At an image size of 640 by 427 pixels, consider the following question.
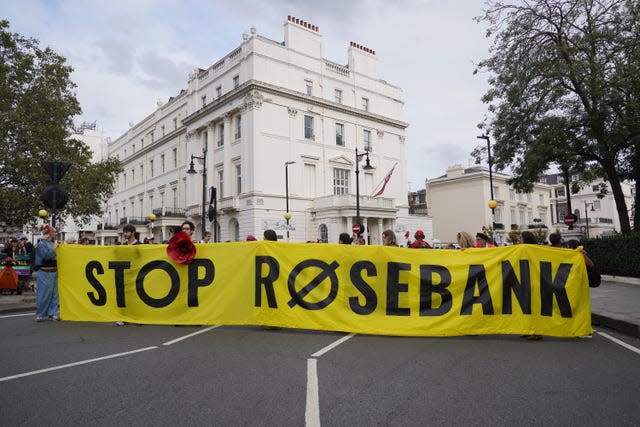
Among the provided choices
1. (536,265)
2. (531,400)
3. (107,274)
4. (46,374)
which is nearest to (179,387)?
(46,374)

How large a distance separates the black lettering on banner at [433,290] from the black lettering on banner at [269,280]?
95.4 inches

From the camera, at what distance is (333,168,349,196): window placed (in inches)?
1721

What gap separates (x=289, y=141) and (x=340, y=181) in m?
6.69

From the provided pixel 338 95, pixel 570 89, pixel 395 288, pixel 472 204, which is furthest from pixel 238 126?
pixel 395 288

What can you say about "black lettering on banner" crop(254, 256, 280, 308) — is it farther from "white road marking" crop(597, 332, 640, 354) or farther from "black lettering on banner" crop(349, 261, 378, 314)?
"white road marking" crop(597, 332, 640, 354)

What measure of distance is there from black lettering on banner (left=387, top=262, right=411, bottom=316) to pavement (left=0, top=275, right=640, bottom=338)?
372cm

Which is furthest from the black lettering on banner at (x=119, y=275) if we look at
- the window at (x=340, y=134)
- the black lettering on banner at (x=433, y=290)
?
the window at (x=340, y=134)

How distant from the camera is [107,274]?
870 centimetres

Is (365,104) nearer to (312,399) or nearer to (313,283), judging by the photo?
(313,283)

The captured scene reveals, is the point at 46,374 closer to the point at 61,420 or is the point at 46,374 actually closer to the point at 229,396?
the point at 61,420

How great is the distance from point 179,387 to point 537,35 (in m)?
23.3

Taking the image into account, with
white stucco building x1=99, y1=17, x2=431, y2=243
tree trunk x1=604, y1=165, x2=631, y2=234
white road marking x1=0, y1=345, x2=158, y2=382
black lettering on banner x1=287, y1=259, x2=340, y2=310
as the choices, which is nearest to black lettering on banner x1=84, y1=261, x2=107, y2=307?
white road marking x1=0, y1=345, x2=158, y2=382

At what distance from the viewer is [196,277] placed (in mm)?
8188

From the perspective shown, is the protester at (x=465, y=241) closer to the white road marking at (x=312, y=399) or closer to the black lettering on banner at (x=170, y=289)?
the white road marking at (x=312, y=399)
